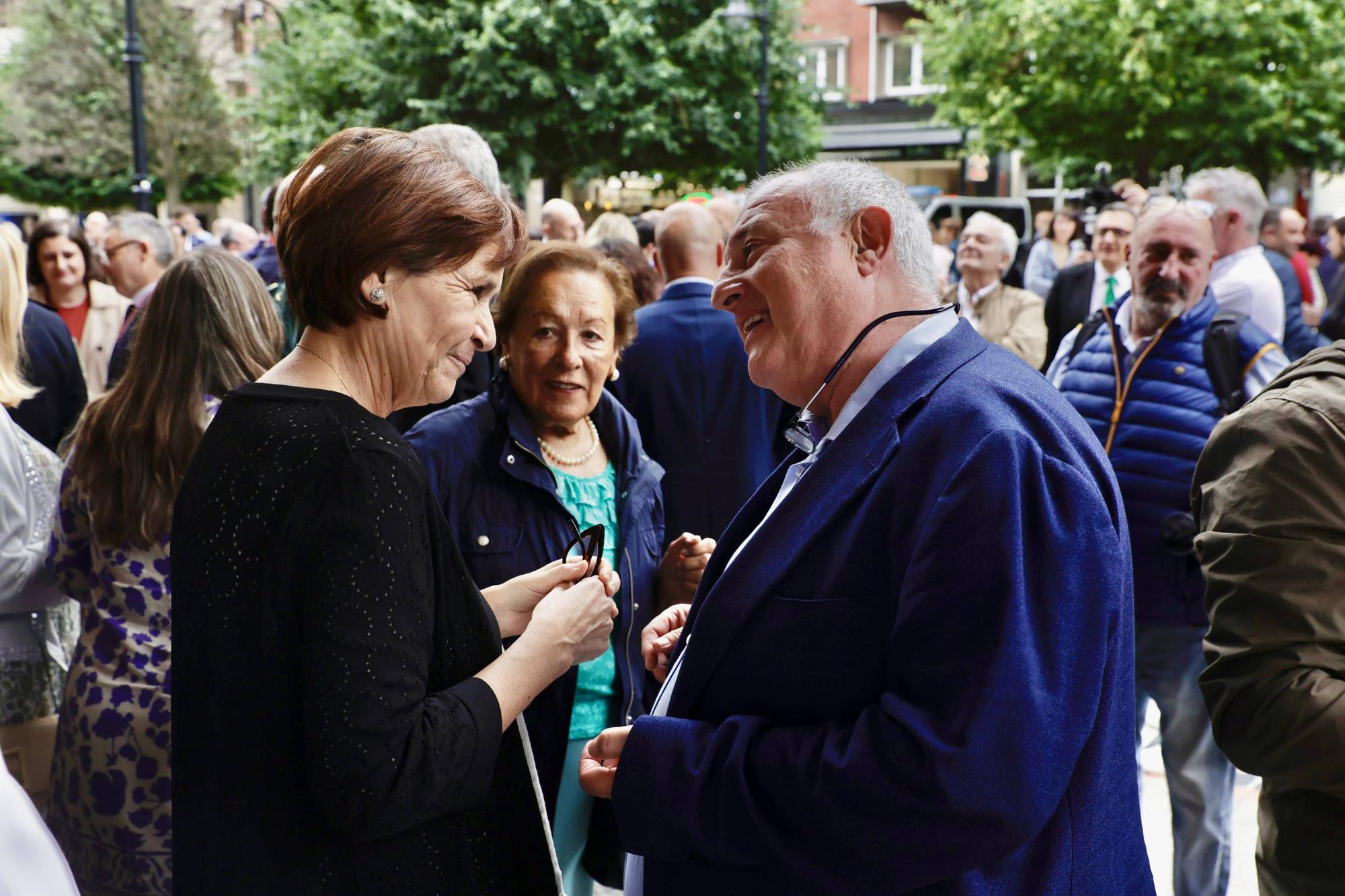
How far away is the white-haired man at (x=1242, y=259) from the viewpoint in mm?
5582

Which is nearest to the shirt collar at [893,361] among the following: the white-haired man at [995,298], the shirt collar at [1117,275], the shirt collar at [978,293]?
the white-haired man at [995,298]

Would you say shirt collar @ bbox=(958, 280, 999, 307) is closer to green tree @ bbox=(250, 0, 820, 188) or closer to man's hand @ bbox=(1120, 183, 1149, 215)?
man's hand @ bbox=(1120, 183, 1149, 215)

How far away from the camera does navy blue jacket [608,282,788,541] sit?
4137mm

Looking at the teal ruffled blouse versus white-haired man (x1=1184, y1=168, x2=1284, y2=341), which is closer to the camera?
the teal ruffled blouse

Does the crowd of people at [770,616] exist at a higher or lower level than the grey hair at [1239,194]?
lower

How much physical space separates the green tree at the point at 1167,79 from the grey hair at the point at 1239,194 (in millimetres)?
14034

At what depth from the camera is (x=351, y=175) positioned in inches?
65.0

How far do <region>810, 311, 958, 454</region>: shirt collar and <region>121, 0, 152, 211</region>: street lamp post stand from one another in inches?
493

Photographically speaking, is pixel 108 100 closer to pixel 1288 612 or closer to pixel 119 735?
pixel 119 735

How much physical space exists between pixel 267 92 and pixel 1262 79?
17521 mm

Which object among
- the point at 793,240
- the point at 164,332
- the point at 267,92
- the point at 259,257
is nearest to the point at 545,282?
the point at 164,332

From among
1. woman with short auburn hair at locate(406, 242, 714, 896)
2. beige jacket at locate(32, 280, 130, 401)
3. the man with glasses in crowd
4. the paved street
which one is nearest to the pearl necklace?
woman with short auburn hair at locate(406, 242, 714, 896)

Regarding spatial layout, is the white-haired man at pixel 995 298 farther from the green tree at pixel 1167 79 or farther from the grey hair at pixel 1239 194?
the green tree at pixel 1167 79

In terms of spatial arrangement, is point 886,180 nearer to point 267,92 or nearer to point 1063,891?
point 1063,891
